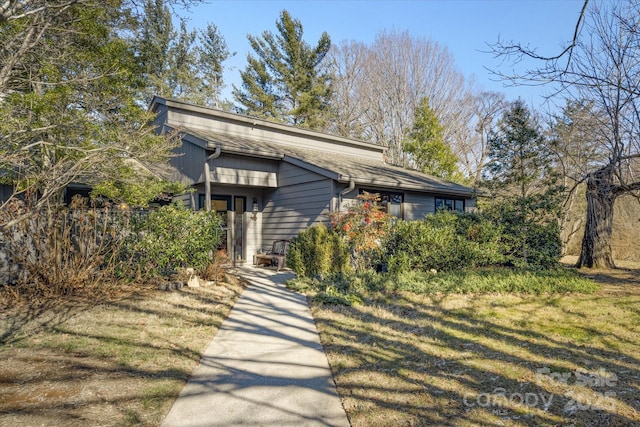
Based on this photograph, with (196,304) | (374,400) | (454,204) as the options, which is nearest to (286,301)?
(196,304)

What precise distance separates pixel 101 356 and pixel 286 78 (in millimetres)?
24959

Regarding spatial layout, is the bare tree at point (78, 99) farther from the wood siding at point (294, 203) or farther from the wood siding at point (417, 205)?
the wood siding at point (417, 205)

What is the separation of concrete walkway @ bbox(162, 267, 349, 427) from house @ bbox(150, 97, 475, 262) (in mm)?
5354

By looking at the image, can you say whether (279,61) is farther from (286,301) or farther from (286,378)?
(286,378)

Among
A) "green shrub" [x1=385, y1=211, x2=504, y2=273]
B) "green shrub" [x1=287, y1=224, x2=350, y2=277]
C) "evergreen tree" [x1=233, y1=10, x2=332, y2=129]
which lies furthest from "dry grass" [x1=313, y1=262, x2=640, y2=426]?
"evergreen tree" [x1=233, y1=10, x2=332, y2=129]

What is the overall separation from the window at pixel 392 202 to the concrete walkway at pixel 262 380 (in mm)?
6794

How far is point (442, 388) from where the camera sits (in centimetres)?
338

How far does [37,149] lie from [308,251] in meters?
6.08

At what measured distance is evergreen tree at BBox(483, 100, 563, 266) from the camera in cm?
1026

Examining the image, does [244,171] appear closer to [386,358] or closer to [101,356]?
[101,356]

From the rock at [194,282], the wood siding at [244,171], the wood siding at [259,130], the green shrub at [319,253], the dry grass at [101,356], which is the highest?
Answer: the wood siding at [259,130]

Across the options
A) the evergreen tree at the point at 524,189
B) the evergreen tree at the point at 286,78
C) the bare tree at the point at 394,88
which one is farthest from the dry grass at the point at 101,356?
the evergreen tree at the point at 286,78

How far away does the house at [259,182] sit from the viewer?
10531 mm

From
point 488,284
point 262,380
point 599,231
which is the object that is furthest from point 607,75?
point 262,380
